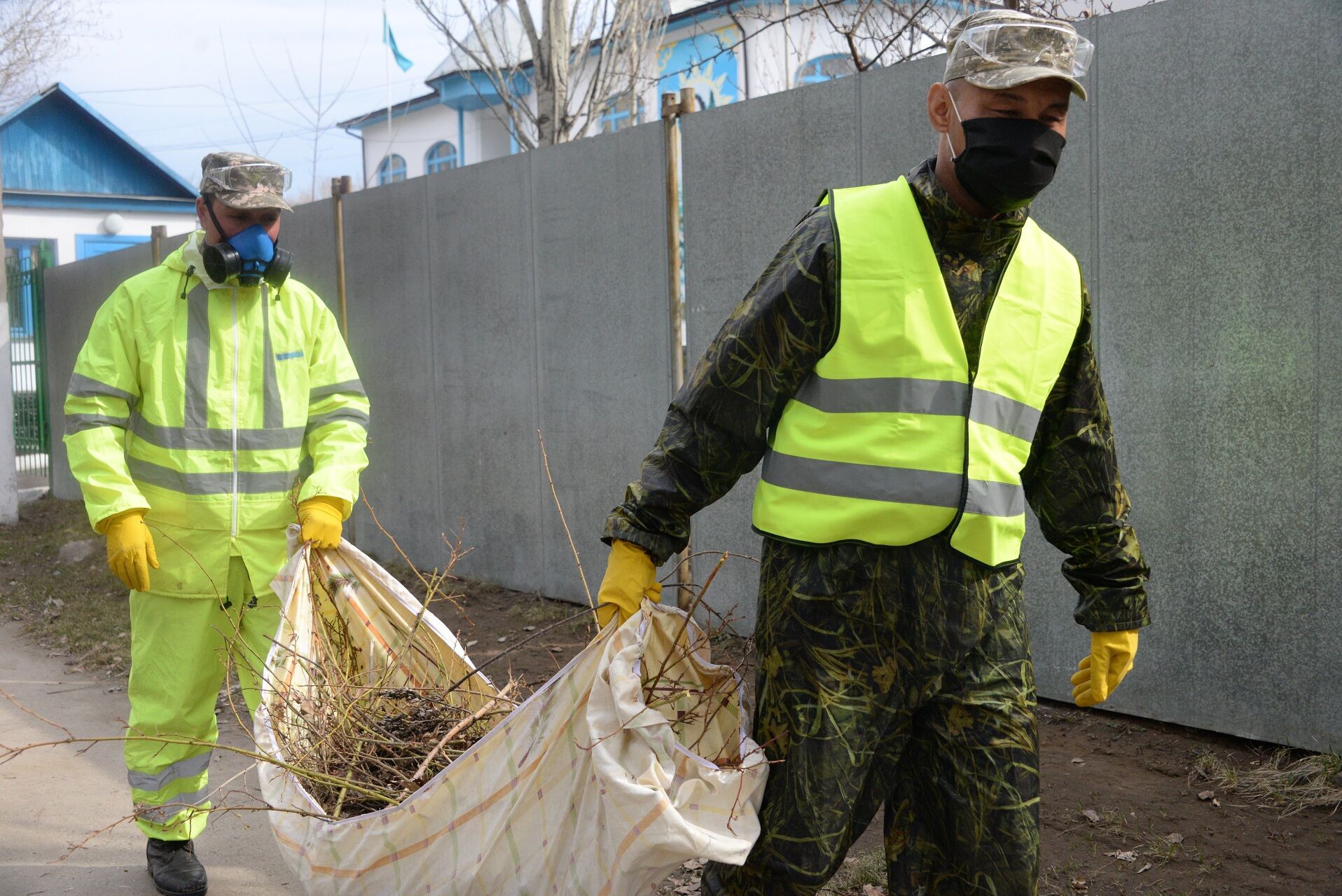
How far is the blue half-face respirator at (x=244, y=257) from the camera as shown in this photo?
3.64 meters

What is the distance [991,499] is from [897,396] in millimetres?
262

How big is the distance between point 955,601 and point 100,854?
3099 mm

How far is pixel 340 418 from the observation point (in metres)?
3.92

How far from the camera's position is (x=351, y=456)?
12.6 ft

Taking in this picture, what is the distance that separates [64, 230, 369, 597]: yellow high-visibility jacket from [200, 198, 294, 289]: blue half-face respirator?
64mm

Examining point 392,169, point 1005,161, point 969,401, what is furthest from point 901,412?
point 392,169

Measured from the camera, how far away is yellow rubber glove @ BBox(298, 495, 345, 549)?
3500mm

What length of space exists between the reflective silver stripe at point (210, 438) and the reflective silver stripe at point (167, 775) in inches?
37.0

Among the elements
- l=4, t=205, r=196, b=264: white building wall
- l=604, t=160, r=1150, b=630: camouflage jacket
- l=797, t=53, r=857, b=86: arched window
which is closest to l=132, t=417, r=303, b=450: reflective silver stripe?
l=604, t=160, r=1150, b=630: camouflage jacket

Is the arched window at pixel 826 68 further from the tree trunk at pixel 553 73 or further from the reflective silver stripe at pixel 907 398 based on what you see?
the reflective silver stripe at pixel 907 398

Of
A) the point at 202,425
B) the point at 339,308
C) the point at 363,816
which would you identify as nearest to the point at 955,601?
the point at 363,816

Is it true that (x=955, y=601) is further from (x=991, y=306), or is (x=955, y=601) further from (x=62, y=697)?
(x=62, y=697)

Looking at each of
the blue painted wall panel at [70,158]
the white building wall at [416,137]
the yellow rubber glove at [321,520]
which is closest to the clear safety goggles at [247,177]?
the yellow rubber glove at [321,520]

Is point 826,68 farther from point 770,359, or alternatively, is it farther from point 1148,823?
point 770,359
